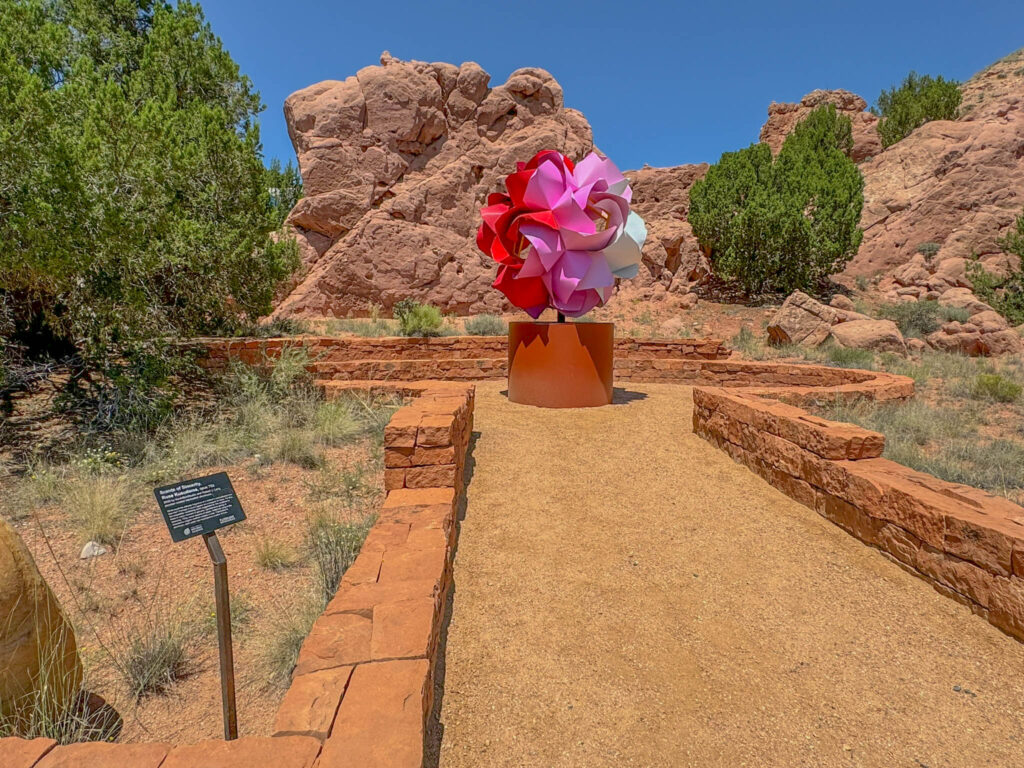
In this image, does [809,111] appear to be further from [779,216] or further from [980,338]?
[980,338]

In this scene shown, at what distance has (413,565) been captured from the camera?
2.56 metres

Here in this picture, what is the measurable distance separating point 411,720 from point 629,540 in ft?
7.73

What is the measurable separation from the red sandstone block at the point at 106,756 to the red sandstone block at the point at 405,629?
0.67 m

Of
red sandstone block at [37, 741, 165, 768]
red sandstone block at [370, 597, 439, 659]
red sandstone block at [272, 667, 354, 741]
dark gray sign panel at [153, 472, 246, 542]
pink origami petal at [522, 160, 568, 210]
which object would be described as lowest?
red sandstone block at [272, 667, 354, 741]

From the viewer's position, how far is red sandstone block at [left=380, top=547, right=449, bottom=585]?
2.46m

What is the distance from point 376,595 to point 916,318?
17688 millimetres

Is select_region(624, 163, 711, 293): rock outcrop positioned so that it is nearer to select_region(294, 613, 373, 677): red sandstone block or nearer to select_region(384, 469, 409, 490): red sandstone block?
select_region(384, 469, 409, 490): red sandstone block

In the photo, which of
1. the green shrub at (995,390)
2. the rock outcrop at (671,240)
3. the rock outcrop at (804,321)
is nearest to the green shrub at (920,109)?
the rock outcrop at (671,240)

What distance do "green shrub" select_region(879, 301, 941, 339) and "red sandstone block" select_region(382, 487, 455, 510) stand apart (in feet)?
49.4

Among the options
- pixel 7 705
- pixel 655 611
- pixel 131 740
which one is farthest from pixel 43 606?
pixel 655 611

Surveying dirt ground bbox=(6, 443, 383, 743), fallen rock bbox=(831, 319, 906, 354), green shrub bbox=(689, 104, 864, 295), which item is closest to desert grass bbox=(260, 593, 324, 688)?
dirt ground bbox=(6, 443, 383, 743)

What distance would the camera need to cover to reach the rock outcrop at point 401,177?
17.4 meters

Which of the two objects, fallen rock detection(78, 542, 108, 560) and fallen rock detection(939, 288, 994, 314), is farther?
fallen rock detection(939, 288, 994, 314)

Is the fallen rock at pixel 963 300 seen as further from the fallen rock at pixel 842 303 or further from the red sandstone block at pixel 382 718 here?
the red sandstone block at pixel 382 718
